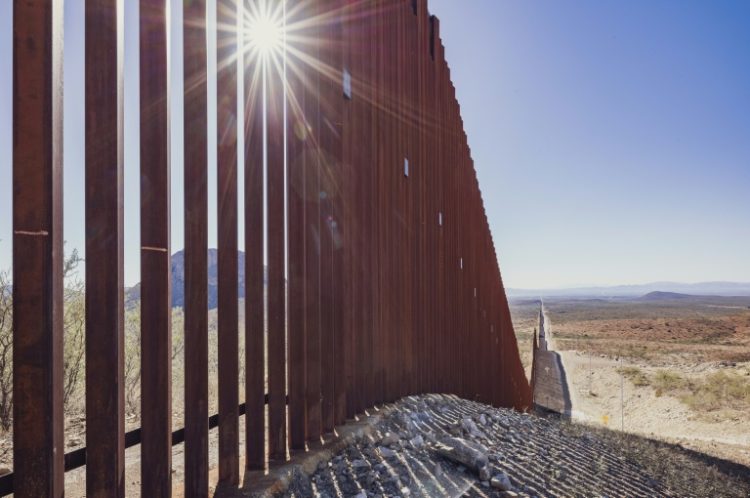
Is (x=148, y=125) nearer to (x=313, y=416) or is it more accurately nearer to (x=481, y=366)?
(x=313, y=416)

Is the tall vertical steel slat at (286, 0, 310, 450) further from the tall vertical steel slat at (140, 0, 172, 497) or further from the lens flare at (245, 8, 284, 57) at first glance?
the tall vertical steel slat at (140, 0, 172, 497)

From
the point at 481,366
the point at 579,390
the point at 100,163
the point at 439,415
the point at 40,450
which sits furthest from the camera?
the point at 579,390

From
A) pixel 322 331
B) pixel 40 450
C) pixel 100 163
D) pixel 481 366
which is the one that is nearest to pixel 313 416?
pixel 322 331

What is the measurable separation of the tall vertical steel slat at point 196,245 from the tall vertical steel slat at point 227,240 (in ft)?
0.38

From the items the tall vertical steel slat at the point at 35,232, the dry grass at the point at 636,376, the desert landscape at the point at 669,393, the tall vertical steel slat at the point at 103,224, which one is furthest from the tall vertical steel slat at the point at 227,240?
the dry grass at the point at 636,376

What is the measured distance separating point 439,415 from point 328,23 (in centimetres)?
289

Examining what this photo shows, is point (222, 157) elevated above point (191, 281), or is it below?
above

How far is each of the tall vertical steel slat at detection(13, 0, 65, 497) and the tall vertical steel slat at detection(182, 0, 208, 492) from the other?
45 centimetres

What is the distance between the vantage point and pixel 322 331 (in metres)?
2.55

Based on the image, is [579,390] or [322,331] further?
[579,390]

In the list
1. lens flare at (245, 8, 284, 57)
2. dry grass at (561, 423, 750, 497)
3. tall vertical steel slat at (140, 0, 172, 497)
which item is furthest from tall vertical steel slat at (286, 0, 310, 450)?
dry grass at (561, 423, 750, 497)

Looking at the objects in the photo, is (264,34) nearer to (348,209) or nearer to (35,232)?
(348,209)

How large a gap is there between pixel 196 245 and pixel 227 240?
0.16 m

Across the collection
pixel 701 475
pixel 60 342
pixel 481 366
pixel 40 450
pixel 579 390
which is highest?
pixel 60 342
